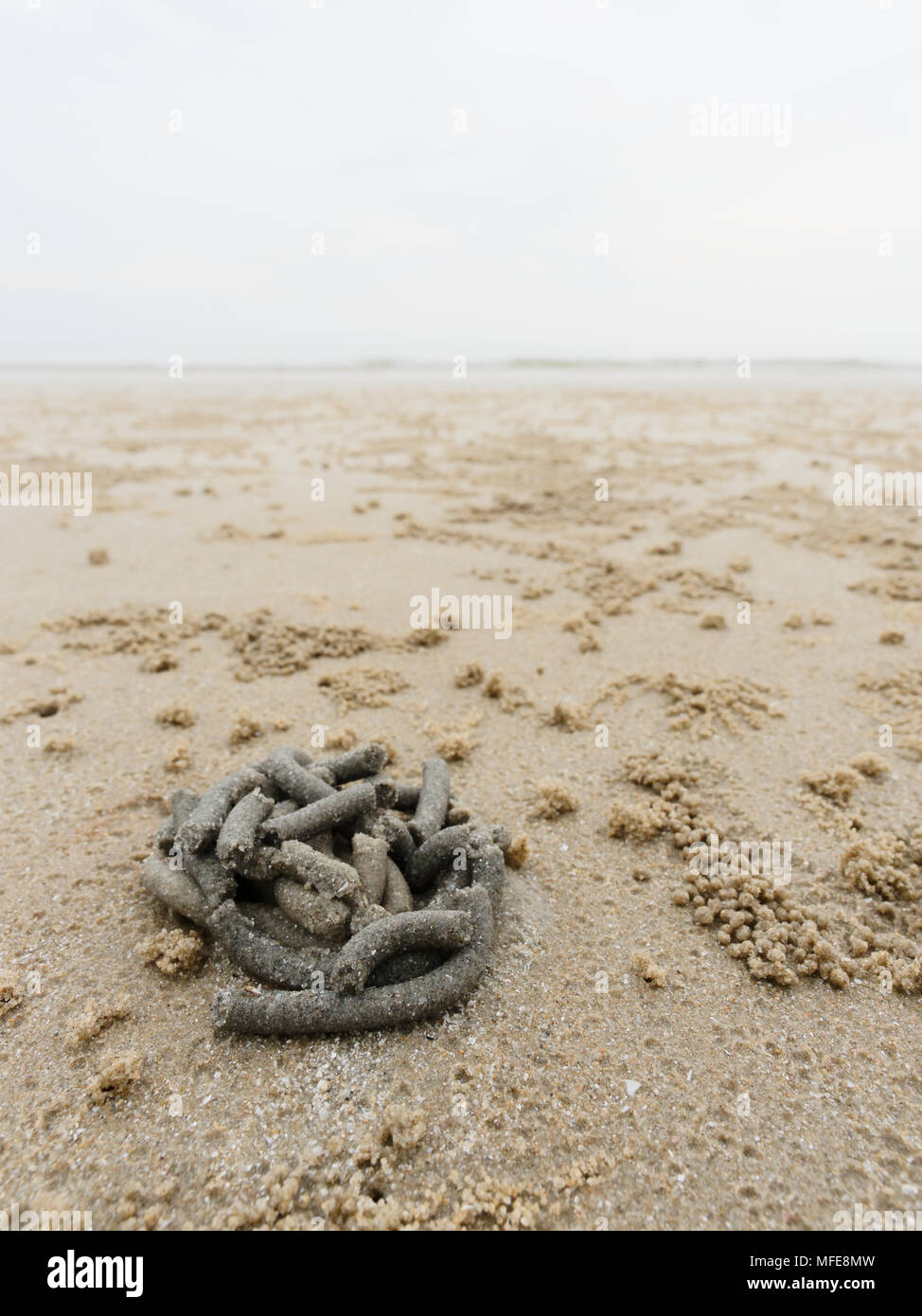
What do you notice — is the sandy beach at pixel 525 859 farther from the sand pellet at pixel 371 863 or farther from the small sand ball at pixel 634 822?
the sand pellet at pixel 371 863

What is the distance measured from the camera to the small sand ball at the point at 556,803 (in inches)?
193

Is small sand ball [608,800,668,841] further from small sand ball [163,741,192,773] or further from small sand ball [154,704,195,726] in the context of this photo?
small sand ball [154,704,195,726]

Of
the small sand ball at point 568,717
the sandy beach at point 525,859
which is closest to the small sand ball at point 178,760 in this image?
the sandy beach at point 525,859

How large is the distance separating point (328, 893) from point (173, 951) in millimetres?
912

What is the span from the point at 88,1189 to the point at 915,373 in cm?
7015

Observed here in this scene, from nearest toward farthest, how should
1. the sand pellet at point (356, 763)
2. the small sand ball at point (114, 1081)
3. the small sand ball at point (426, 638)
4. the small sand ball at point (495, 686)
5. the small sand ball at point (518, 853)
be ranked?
the small sand ball at point (114, 1081)
the small sand ball at point (518, 853)
the sand pellet at point (356, 763)
the small sand ball at point (495, 686)
the small sand ball at point (426, 638)

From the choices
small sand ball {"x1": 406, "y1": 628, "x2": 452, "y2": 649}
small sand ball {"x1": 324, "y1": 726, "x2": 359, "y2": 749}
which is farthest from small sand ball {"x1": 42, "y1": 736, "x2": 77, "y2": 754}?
small sand ball {"x1": 406, "y1": 628, "x2": 452, "y2": 649}

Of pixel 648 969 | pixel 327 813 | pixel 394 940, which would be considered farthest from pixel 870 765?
pixel 327 813

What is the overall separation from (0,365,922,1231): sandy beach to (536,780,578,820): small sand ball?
0.09ft

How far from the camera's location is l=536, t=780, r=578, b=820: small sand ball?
16.1ft

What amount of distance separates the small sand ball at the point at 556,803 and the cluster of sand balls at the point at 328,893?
0.78 meters

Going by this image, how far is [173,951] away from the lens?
11.7 feet

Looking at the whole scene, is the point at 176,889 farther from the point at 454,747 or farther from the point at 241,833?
the point at 454,747

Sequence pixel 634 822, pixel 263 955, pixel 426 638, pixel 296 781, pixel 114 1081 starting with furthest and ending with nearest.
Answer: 1. pixel 426 638
2. pixel 634 822
3. pixel 296 781
4. pixel 263 955
5. pixel 114 1081
